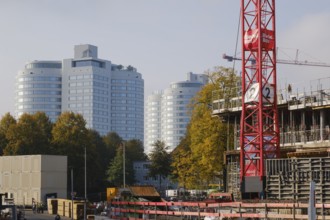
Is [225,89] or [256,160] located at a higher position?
[225,89]

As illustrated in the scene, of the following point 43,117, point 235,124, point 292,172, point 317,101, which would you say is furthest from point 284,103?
point 43,117

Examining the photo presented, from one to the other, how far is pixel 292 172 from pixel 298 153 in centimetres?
1260

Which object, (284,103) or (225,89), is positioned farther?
(225,89)

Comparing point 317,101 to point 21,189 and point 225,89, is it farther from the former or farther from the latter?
point 21,189

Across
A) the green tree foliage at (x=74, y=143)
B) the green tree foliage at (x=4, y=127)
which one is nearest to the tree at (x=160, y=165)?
the green tree foliage at (x=74, y=143)

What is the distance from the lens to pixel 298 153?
59.8m

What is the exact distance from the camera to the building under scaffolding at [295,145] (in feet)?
152

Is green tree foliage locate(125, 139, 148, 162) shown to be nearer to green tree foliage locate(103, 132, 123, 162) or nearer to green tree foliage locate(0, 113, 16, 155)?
green tree foliage locate(103, 132, 123, 162)

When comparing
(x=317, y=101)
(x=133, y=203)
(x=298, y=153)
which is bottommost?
(x=133, y=203)

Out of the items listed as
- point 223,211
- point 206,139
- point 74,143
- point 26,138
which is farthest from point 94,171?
point 223,211

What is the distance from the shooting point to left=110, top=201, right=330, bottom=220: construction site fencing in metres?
36.1

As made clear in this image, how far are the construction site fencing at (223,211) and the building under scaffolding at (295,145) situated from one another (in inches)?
146

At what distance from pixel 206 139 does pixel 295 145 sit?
13829 mm

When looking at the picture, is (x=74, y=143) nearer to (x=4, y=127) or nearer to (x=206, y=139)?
(x=4, y=127)
